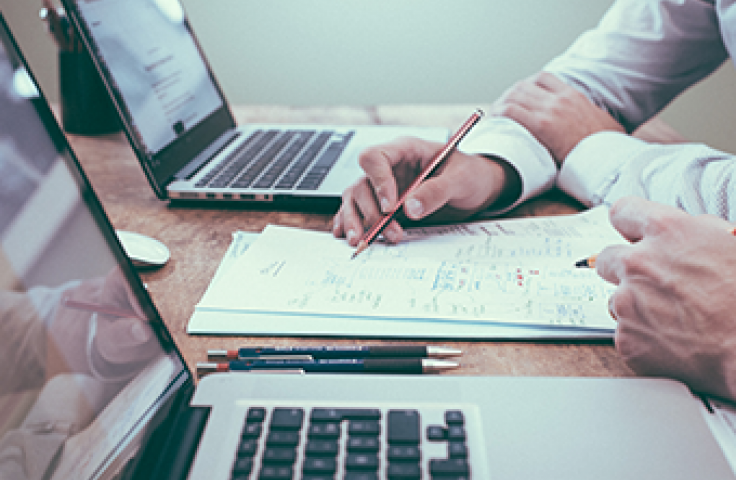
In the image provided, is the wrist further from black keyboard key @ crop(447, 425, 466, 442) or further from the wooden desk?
black keyboard key @ crop(447, 425, 466, 442)

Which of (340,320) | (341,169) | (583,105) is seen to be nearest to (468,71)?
(583,105)

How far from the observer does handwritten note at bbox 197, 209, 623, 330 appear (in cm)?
44

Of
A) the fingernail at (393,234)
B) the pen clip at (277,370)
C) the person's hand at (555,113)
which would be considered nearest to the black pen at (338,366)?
the pen clip at (277,370)

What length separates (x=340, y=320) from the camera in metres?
0.43

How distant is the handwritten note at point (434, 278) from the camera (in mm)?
438

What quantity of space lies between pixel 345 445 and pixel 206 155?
62 centimetres

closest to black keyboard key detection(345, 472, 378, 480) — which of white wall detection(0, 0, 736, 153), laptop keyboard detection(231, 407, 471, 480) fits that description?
laptop keyboard detection(231, 407, 471, 480)

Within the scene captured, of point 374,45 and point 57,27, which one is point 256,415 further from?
point 374,45

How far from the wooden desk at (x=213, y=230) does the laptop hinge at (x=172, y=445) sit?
0.09 metres

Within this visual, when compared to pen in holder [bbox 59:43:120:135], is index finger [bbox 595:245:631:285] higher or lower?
lower

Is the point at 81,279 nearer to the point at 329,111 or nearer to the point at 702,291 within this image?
the point at 702,291

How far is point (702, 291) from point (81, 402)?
40 centimetres

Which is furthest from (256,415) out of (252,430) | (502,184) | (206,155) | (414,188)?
(206,155)

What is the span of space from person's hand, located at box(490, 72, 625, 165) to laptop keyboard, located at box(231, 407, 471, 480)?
1.90 feet
